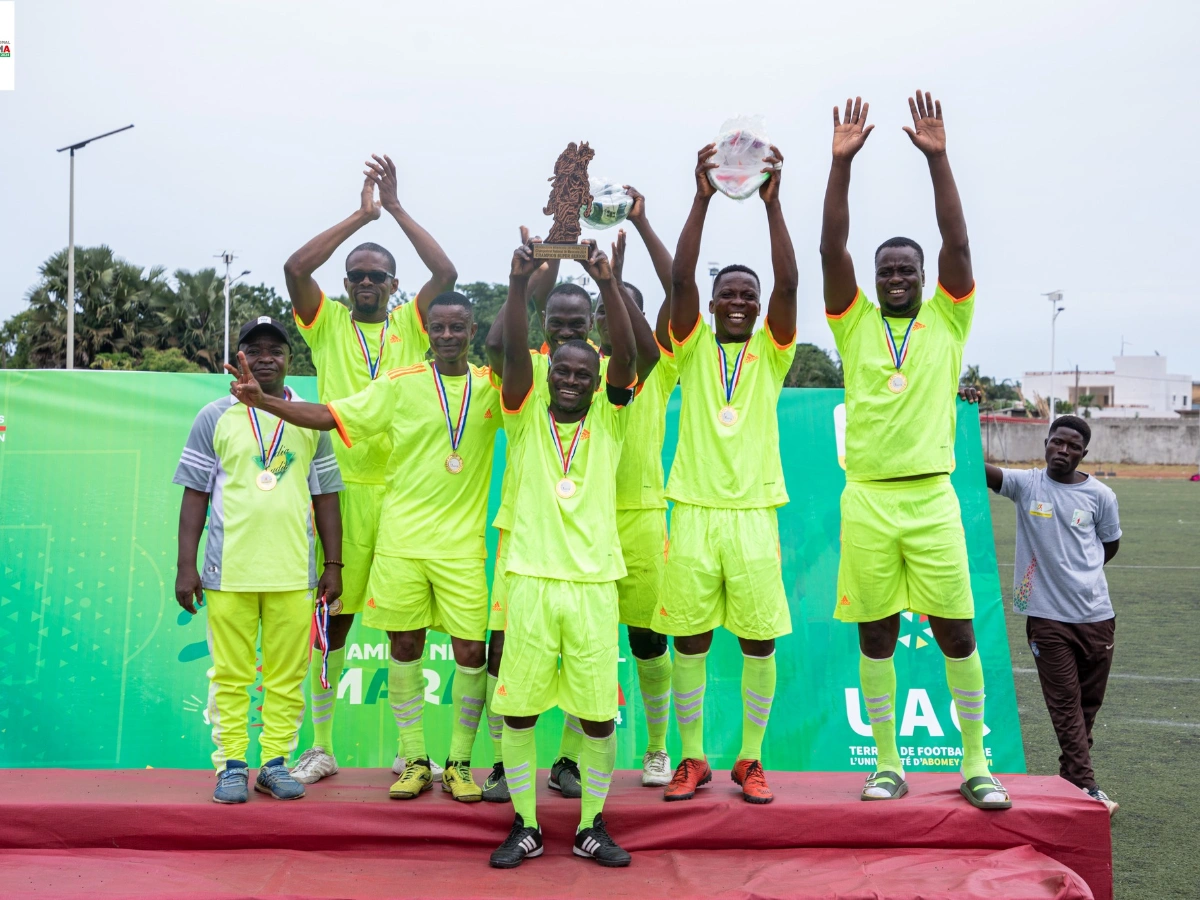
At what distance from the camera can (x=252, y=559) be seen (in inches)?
183

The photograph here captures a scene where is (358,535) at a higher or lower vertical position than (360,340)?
lower

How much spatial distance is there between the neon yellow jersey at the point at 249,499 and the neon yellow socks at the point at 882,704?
2.66 meters

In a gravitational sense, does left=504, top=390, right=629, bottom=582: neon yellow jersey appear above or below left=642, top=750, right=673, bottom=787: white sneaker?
above

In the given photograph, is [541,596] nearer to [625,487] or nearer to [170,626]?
[625,487]

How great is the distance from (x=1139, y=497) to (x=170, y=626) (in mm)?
30665

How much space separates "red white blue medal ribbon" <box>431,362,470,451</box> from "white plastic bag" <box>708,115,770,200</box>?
1505 millimetres

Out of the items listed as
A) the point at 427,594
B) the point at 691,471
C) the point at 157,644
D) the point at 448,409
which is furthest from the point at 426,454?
the point at 157,644

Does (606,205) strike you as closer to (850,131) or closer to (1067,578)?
(850,131)

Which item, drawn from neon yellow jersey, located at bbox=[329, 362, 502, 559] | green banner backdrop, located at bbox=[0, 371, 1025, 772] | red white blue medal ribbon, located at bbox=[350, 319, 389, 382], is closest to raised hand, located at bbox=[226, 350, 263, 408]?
neon yellow jersey, located at bbox=[329, 362, 502, 559]

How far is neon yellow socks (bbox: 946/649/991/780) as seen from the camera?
466cm

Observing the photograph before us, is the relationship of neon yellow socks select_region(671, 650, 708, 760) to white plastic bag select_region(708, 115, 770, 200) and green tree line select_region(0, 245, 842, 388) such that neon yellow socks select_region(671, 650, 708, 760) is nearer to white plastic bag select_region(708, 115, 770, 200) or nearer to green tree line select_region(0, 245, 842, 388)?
white plastic bag select_region(708, 115, 770, 200)

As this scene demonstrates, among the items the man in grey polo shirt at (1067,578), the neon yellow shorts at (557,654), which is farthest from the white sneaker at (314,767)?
the man in grey polo shirt at (1067,578)

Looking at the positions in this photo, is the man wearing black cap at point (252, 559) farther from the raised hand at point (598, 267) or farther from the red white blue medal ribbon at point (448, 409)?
the raised hand at point (598, 267)

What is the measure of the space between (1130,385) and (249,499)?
93.0m
